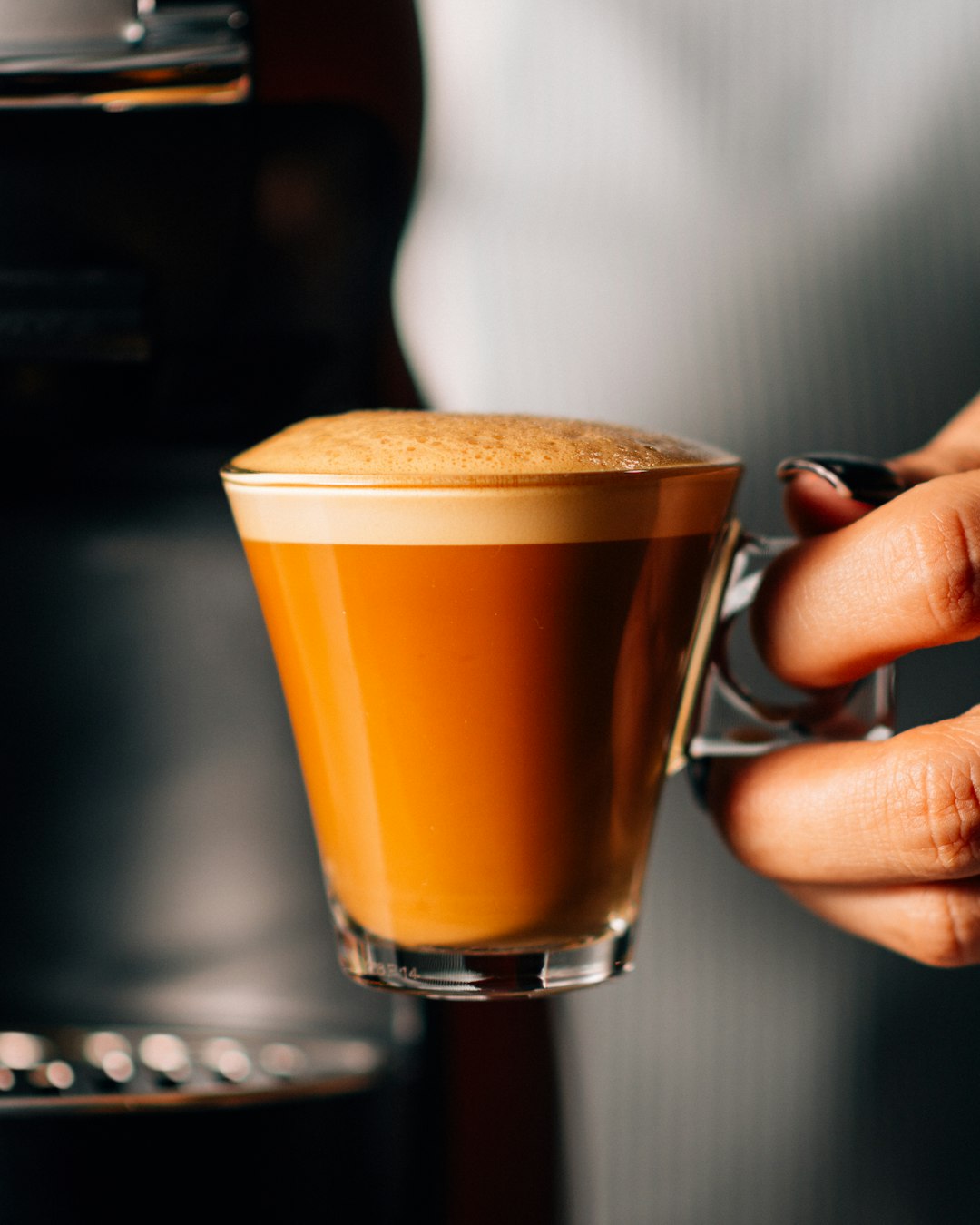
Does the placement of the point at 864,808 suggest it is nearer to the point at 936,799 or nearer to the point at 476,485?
the point at 936,799

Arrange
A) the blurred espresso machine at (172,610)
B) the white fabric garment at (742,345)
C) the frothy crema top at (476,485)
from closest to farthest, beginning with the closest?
1. the frothy crema top at (476,485)
2. the blurred espresso machine at (172,610)
3. the white fabric garment at (742,345)

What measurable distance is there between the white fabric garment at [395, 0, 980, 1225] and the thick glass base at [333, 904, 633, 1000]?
267mm

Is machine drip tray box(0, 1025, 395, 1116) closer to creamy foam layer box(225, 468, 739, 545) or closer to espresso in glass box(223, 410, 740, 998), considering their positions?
espresso in glass box(223, 410, 740, 998)

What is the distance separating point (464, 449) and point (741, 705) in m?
0.19

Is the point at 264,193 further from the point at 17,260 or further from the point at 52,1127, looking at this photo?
the point at 52,1127

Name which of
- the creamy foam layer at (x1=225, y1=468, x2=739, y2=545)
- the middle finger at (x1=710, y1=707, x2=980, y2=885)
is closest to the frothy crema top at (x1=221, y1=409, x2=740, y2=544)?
the creamy foam layer at (x1=225, y1=468, x2=739, y2=545)

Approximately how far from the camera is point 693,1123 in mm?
713

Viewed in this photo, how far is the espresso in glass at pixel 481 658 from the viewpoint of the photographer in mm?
373

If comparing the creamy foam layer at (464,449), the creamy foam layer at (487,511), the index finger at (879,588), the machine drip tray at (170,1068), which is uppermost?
the creamy foam layer at (464,449)

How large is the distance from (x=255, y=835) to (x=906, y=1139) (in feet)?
1.49

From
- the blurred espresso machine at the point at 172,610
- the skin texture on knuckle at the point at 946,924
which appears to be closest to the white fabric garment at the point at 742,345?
the blurred espresso machine at the point at 172,610

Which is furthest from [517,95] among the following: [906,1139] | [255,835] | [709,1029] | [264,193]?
[906,1139]

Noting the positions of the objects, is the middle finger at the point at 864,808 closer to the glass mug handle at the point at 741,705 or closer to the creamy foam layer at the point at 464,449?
the glass mug handle at the point at 741,705

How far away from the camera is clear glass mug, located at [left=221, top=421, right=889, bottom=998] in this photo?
0.38 m
